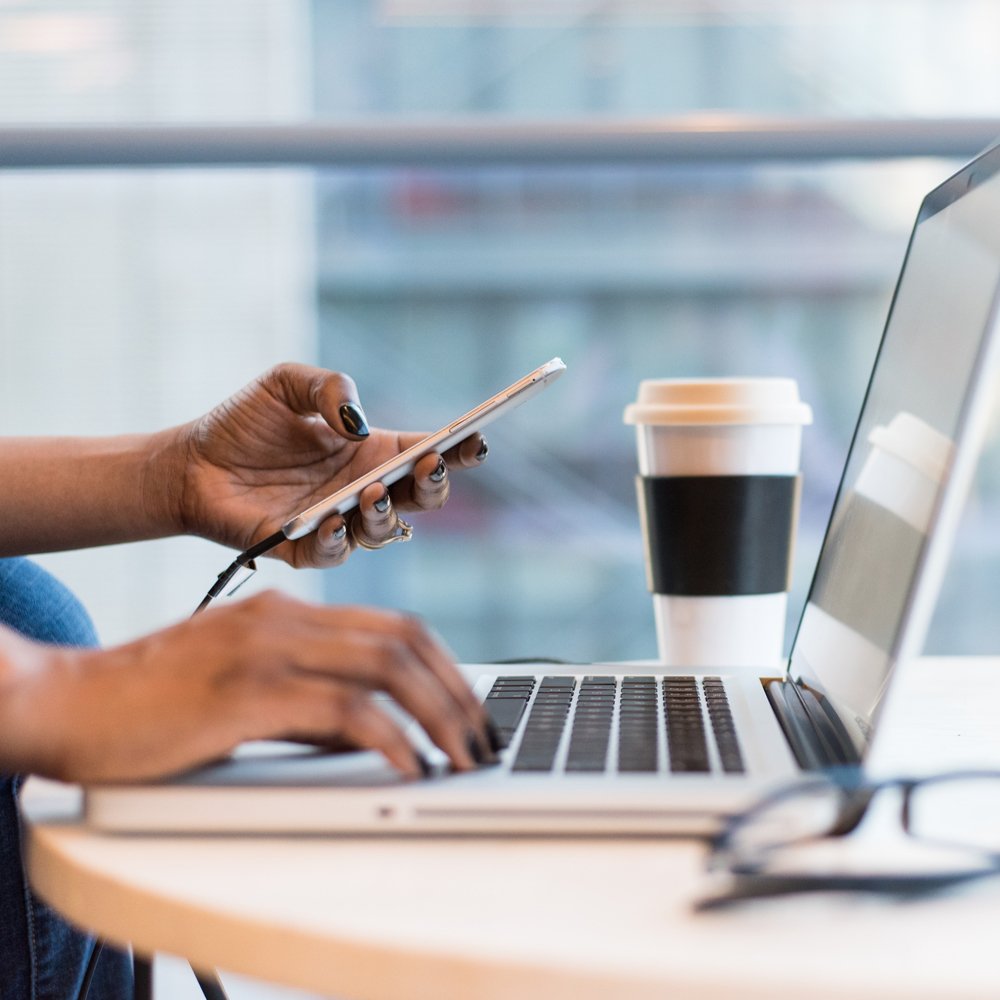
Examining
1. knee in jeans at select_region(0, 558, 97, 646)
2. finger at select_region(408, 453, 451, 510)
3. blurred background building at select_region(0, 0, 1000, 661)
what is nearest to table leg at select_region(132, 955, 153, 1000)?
knee in jeans at select_region(0, 558, 97, 646)

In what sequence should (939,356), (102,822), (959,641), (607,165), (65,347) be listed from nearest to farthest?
(102,822) < (939,356) < (607,165) < (65,347) < (959,641)

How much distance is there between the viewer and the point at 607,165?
3.18 feet

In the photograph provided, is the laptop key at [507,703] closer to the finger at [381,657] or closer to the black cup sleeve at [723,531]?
the finger at [381,657]

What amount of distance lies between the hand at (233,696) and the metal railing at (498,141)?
634 millimetres

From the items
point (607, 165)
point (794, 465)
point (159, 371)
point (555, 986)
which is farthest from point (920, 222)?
point (159, 371)

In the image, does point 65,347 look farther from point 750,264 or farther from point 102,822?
point 102,822

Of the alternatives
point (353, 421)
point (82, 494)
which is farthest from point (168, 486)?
point (353, 421)

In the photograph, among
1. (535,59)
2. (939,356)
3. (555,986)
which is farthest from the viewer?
(535,59)

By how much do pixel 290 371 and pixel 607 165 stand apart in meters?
0.35

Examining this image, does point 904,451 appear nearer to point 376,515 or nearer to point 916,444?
point 916,444

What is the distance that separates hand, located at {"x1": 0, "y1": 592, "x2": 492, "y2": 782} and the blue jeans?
0.83 ft

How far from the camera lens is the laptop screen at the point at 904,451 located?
1.40 ft

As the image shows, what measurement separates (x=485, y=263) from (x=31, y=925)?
473cm

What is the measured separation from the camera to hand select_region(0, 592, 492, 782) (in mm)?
386
